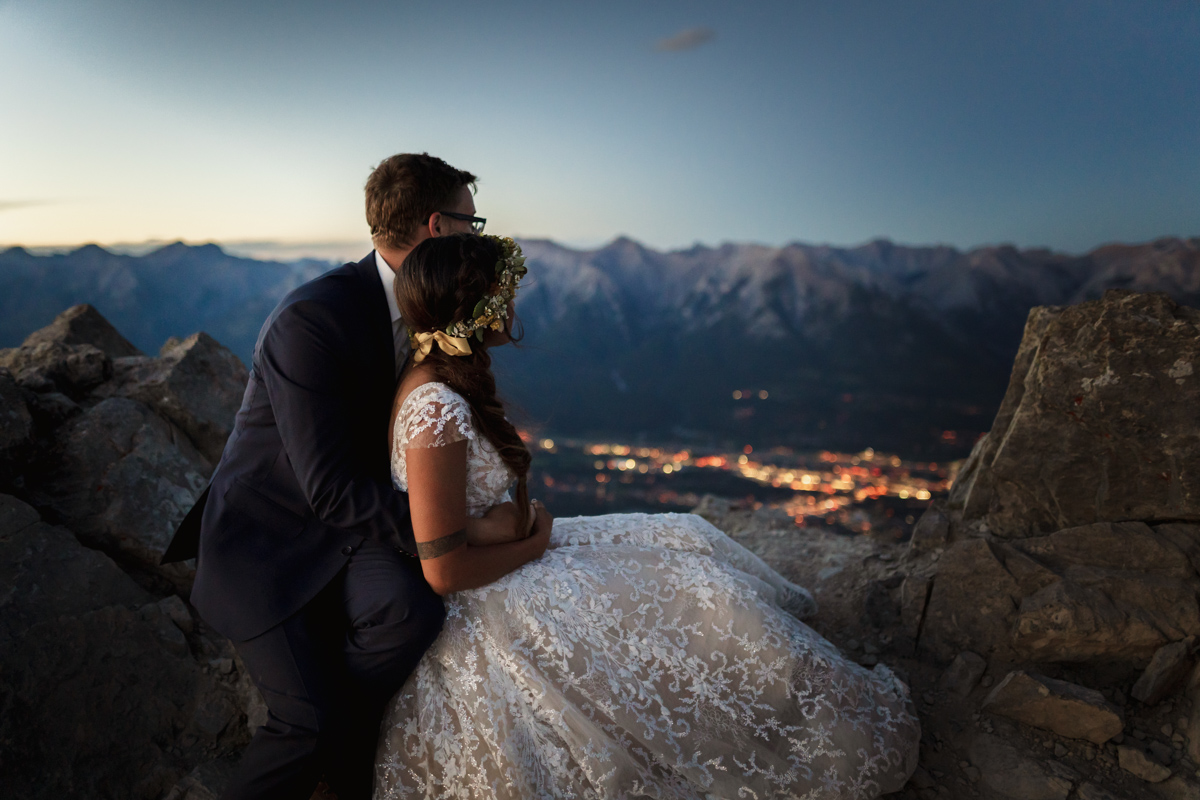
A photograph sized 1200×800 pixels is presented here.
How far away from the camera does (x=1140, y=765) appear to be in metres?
2.95

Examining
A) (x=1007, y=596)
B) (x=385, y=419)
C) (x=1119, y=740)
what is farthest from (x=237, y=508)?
(x=1119, y=740)

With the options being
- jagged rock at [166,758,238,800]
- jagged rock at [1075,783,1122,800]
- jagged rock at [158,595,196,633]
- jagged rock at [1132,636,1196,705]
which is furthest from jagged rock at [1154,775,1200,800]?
jagged rock at [158,595,196,633]

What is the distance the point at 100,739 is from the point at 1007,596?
4934mm

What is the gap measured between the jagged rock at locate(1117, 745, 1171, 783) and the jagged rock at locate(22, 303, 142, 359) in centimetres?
736

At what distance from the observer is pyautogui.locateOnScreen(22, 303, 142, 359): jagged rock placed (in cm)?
517

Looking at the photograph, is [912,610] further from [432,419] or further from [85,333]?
[85,333]

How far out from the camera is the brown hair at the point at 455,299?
8.70 ft

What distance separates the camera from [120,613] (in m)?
3.24

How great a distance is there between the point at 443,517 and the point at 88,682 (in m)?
2.16

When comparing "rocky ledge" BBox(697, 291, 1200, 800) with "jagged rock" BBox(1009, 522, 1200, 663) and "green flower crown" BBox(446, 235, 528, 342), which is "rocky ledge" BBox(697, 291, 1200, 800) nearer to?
"jagged rock" BBox(1009, 522, 1200, 663)

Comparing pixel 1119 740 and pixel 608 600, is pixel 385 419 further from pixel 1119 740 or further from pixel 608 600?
pixel 1119 740

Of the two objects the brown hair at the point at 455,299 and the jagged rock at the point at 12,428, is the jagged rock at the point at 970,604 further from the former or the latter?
the jagged rock at the point at 12,428

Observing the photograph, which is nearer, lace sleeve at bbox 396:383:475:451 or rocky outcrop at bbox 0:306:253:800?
lace sleeve at bbox 396:383:475:451

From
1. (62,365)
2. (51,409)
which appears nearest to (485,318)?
(51,409)
